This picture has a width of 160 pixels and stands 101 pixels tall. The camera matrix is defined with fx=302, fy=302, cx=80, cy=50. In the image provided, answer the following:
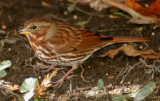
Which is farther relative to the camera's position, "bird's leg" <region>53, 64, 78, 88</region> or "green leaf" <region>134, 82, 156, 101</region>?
"bird's leg" <region>53, 64, 78, 88</region>

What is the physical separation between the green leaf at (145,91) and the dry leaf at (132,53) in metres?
1.25

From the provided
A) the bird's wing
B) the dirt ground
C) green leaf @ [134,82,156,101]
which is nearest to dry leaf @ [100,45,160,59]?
the dirt ground

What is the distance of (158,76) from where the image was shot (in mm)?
3922

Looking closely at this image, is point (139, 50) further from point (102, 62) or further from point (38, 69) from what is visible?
point (38, 69)

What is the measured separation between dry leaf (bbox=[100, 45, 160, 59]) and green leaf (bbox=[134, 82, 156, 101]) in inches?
49.3

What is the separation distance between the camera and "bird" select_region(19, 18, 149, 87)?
418 cm

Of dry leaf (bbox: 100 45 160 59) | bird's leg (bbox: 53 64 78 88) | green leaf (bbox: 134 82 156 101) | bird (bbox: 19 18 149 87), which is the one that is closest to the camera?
green leaf (bbox: 134 82 156 101)

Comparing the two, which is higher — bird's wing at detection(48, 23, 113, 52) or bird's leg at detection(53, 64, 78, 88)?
bird's wing at detection(48, 23, 113, 52)

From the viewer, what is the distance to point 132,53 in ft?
14.5

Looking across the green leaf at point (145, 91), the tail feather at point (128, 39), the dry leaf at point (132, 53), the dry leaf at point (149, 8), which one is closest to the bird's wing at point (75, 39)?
the tail feather at point (128, 39)

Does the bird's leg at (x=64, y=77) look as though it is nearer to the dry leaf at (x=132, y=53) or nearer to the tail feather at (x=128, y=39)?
the dry leaf at (x=132, y=53)

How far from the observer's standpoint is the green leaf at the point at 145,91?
314cm

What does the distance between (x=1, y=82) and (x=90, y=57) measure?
1.46 m

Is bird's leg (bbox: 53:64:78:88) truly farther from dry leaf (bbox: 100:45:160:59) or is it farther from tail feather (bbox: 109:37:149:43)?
tail feather (bbox: 109:37:149:43)
